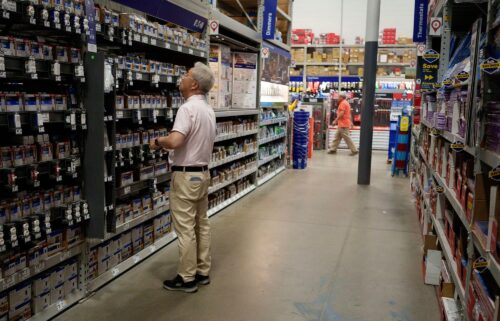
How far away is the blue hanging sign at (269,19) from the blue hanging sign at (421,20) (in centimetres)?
231

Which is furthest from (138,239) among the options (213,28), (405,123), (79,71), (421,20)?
(405,123)

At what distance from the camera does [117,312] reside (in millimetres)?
3482

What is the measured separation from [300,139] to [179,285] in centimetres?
741

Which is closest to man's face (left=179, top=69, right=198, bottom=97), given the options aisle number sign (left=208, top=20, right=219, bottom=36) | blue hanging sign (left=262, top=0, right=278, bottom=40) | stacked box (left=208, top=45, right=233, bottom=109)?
aisle number sign (left=208, top=20, right=219, bottom=36)

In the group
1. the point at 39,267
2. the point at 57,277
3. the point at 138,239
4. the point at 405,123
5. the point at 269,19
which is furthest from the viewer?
the point at 405,123

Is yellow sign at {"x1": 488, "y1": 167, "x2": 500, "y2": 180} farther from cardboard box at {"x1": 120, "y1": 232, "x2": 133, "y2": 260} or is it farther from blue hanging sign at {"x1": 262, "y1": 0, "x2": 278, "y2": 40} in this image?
blue hanging sign at {"x1": 262, "y1": 0, "x2": 278, "y2": 40}

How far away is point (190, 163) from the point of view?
12.3 feet

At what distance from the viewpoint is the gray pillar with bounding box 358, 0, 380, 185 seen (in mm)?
8719

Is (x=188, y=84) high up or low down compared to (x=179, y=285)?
up

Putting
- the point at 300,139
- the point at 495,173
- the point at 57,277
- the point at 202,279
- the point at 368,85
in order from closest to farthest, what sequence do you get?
1. the point at 495,173
2. the point at 57,277
3. the point at 202,279
4. the point at 368,85
5. the point at 300,139

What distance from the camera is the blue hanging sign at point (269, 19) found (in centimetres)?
A: 794

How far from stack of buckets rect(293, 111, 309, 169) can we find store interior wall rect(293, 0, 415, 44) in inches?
318

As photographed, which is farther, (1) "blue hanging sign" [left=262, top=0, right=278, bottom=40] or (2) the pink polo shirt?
(1) "blue hanging sign" [left=262, top=0, right=278, bottom=40]

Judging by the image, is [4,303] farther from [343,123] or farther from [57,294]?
[343,123]
